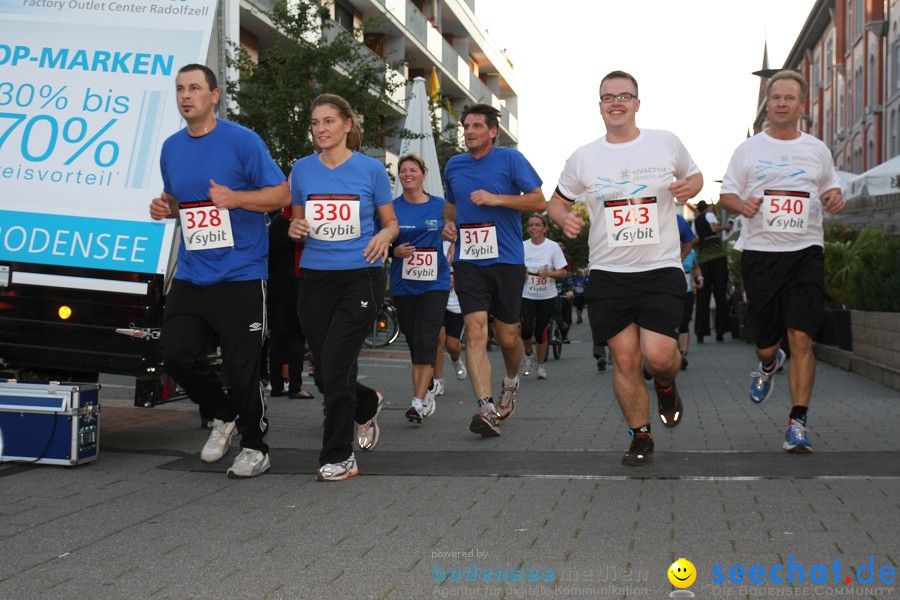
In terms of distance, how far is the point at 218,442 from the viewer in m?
6.83

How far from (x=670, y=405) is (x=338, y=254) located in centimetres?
213

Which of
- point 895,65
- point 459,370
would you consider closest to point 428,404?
point 459,370

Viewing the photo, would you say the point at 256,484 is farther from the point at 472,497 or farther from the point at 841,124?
the point at 841,124

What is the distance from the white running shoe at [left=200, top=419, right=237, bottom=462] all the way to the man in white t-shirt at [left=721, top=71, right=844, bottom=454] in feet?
11.0

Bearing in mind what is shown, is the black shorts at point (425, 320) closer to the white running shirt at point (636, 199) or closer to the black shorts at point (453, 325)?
the black shorts at point (453, 325)

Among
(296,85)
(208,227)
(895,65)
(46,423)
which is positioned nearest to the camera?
(208,227)

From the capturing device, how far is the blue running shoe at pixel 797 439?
6.81m

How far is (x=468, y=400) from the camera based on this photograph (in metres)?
11.0

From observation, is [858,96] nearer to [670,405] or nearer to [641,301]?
[670,405]

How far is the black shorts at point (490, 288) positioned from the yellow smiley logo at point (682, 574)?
409cm

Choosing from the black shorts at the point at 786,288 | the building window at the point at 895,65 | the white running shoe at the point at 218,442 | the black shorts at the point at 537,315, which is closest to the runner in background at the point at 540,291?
the black shorts at the point at 537,315

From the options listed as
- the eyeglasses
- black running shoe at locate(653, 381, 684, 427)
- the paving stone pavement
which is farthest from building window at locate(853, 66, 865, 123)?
the eyeglasses

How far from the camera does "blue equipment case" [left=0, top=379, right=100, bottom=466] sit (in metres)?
6.60

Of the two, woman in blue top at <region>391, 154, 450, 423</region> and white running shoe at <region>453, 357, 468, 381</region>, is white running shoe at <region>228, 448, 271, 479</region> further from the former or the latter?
white running shoe at <region>453, 357, 468, 381</region>
